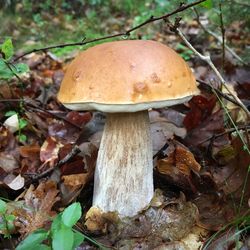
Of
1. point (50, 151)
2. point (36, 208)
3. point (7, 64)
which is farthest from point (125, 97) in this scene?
point (50, 151)

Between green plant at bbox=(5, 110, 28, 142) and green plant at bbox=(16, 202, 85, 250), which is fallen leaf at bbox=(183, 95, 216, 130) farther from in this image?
green plant at bbox=(16, 202, 85, 250)

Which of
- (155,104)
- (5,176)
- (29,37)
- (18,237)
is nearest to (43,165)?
(5,176)

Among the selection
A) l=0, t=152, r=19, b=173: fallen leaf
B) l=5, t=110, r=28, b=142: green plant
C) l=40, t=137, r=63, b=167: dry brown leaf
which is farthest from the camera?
l=5, t=110, r=28, b=142: green plant

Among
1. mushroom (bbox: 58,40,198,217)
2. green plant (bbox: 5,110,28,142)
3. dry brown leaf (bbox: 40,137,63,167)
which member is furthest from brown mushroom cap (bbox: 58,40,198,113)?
green plant (bbox: 5,110,28,142)

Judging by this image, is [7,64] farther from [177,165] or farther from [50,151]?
[177,165]

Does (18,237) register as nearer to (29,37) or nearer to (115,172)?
(115,172)

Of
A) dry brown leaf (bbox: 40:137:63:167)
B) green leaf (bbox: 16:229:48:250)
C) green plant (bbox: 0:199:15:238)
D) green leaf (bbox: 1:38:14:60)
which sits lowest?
dry brown leaf (bbox: 40:137:63:167)

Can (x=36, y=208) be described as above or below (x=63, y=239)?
below

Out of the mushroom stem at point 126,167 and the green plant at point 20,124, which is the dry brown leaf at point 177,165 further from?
the green plant at point 20,124
